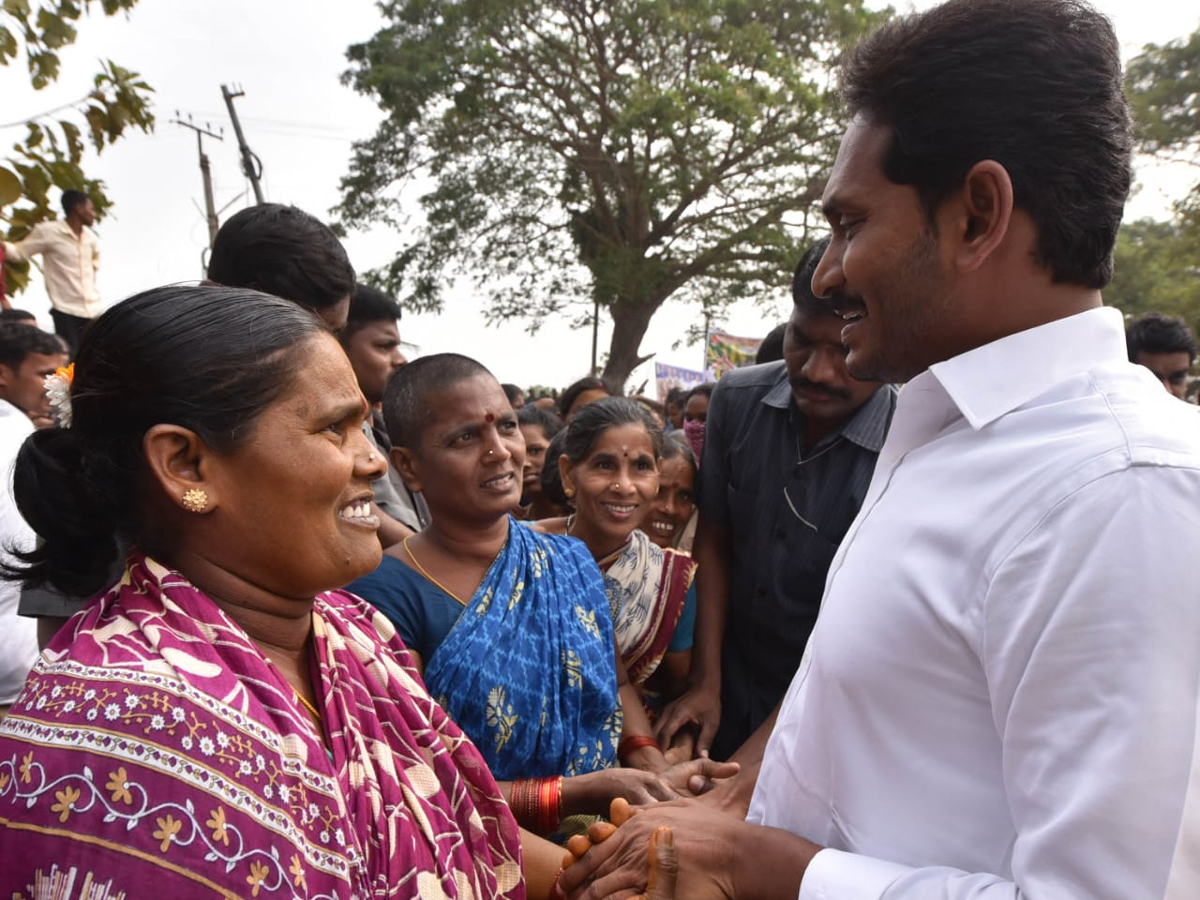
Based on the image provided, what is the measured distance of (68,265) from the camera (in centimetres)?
758

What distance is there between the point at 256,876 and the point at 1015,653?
1.04m

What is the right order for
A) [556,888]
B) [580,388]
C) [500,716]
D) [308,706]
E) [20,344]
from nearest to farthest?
[308,706] < [556,888] < [500,716] < [20,344] < [580,388]

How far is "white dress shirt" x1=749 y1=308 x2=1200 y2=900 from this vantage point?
1034 mm

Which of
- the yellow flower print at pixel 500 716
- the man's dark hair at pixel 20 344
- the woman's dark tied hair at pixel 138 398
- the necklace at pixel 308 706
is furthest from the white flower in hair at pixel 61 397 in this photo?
the man's dark hair at pixel 20 344

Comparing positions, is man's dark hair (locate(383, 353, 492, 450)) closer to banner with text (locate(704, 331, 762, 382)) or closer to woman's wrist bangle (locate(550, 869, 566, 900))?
woman's wrist bangle (locate(550, 869, 566, 900))

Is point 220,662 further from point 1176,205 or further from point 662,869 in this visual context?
point 1176,205

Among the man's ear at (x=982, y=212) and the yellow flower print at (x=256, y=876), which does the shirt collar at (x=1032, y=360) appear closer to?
the man's ear at (x=982, y=212)

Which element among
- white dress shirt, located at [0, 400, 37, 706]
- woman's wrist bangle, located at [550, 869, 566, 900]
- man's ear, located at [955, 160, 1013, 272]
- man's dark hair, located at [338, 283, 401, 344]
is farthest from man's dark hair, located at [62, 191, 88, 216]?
man's ear, located at [955, 160, 1013, 272]

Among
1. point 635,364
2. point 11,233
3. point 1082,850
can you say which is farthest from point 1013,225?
point 635,364

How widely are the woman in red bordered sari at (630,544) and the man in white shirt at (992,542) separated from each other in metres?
1.47

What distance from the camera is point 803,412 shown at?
2770 millimetres

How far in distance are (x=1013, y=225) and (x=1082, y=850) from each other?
82 centimetres

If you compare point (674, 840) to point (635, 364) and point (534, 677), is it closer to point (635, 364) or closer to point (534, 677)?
point (534, 677)

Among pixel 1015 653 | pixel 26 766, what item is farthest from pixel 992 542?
pixel 26 766
